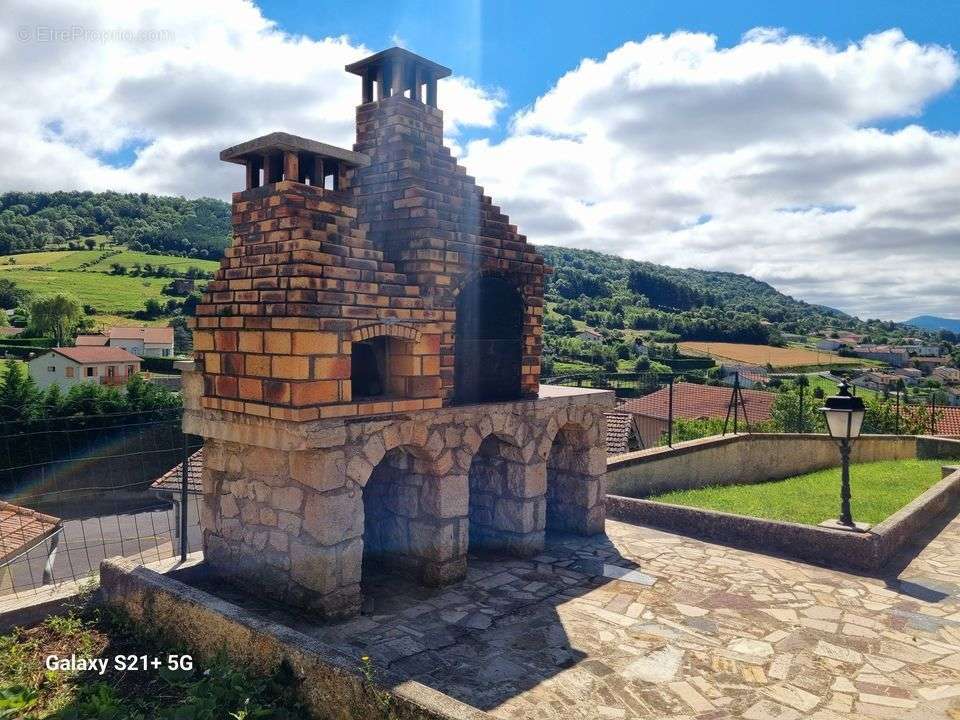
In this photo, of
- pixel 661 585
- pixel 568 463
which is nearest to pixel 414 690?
pixel 661 585

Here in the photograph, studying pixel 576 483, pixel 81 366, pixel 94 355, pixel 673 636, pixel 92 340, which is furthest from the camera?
pixel 92 340

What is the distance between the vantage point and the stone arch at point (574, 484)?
8695 mm

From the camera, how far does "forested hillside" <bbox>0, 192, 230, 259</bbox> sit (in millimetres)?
97688

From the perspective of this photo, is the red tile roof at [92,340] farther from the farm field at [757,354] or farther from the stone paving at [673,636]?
the farm field at [757,354]

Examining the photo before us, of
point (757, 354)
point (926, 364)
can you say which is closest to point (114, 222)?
point (757, 354)

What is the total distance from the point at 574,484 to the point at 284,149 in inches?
216

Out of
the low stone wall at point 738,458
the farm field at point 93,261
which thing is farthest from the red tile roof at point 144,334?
the low stone wall at point 738,458

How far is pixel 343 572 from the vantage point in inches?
228

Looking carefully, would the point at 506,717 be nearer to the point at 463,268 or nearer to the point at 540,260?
the point at 463,268

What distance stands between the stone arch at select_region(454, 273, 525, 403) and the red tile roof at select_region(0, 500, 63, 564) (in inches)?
327

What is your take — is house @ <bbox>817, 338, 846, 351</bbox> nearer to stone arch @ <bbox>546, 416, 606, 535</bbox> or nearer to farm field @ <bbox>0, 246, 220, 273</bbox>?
farm field @ <bbox>0, 246, 220, 273</bbox>

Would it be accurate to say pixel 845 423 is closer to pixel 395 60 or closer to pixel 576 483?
pixel 576 483

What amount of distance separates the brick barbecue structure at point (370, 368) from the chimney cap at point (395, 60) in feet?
0.08

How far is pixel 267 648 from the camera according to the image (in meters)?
4.55
